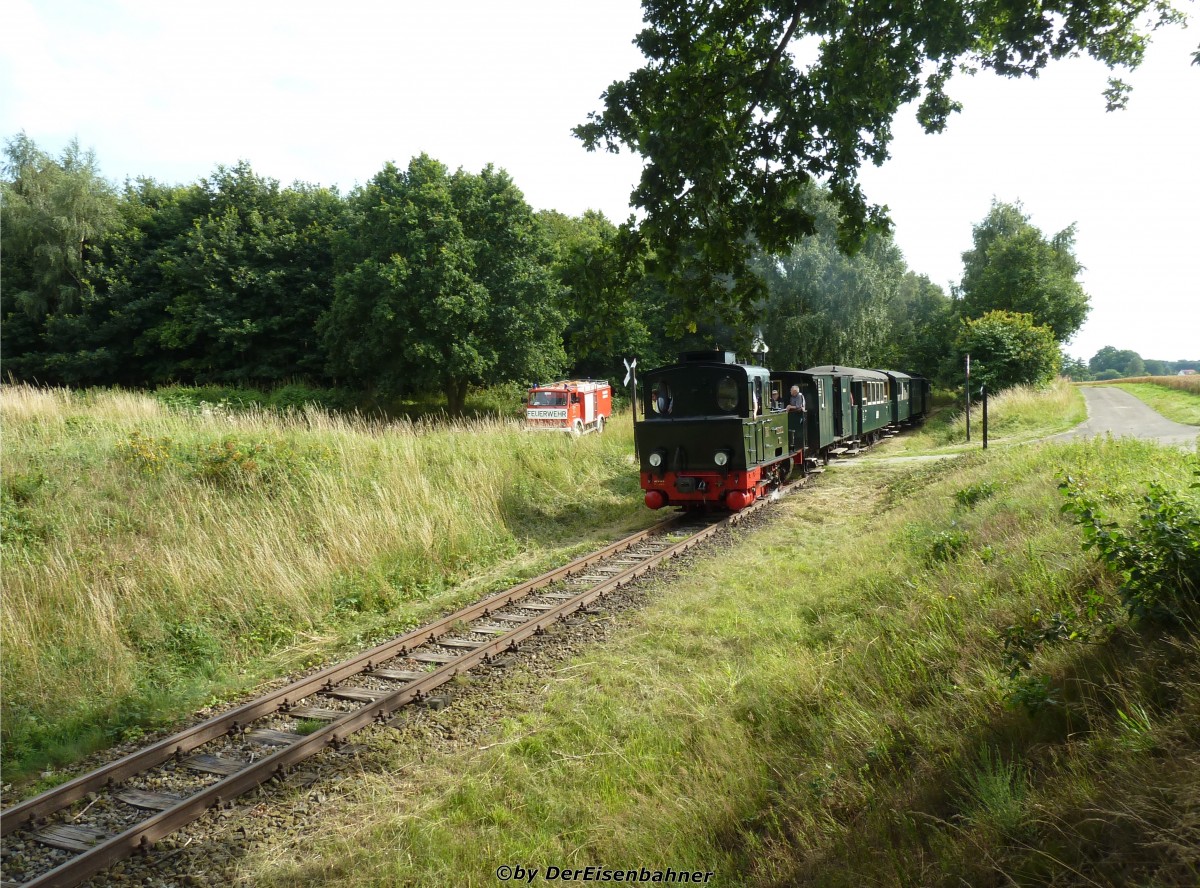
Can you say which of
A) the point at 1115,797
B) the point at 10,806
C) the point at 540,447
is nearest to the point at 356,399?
the point at 540,447

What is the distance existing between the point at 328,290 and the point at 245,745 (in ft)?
111

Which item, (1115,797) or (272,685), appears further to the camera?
(272,685)

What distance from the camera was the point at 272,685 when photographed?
634 centimetres

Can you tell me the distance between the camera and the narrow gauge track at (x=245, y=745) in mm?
4156

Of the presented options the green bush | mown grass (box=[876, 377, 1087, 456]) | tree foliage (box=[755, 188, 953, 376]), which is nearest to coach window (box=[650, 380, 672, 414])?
the green bush

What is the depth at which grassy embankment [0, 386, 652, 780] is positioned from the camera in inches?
245

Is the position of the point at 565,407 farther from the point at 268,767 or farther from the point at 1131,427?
the point at 268,767

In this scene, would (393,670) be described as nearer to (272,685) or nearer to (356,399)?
(272,685)

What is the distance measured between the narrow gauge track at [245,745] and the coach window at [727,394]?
559cm

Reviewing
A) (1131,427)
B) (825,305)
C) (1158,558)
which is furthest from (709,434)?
(825,305)

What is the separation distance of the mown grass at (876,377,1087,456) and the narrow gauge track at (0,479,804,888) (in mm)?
16088

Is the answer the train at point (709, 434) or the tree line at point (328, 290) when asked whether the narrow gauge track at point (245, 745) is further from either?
the tree line at point (328, 290)

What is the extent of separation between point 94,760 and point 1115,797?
6077 millimetres

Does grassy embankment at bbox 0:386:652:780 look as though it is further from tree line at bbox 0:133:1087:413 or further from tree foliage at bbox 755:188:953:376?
tree foliage at bbox 755:188:953:376
